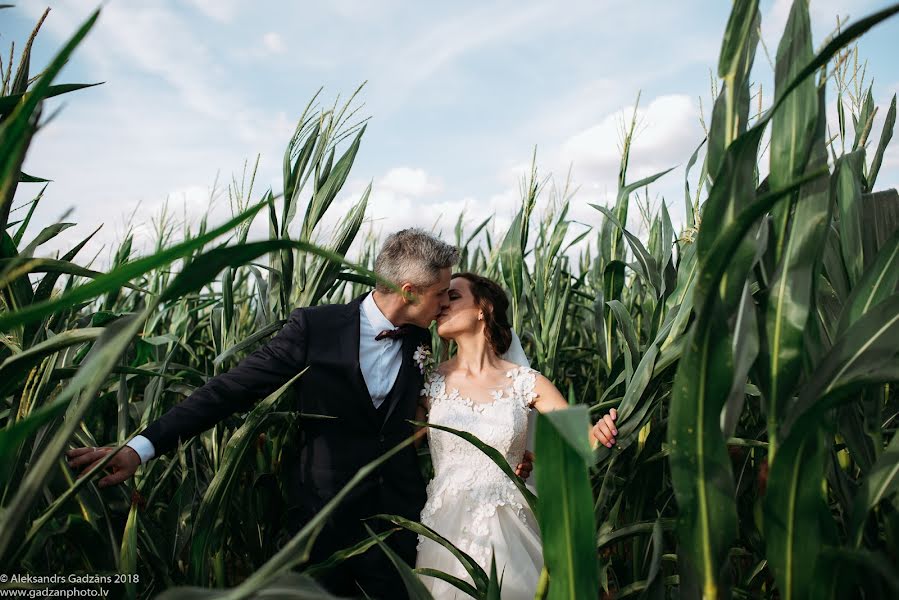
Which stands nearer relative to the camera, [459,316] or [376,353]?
[376,353]

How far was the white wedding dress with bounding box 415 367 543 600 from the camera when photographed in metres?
1.44

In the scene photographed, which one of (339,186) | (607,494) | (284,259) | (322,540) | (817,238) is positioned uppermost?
(339,186)

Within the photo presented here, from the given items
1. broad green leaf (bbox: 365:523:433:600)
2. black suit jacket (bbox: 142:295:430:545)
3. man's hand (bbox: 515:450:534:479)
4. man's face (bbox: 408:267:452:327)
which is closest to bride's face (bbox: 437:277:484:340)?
man's face (bbox: 408:267:452:327)

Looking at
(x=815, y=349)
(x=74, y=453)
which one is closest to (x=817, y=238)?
(x=815, y=349)

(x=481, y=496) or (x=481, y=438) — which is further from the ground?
(x=481, y=438)

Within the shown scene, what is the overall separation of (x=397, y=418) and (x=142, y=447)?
623mm

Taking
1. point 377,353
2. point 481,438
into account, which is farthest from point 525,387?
point 377,353

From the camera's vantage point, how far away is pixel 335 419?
153cm

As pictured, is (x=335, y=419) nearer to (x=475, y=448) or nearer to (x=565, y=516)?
(x=475, y=448)

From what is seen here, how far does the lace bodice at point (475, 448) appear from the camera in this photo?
5.18 feet

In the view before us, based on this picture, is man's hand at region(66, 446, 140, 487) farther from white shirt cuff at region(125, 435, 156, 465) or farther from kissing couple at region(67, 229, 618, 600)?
kissing couple at region(67, 229, 618, 600)

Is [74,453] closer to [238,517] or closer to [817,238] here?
[238,517]

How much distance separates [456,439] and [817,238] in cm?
119

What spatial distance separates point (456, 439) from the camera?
5.49ft
